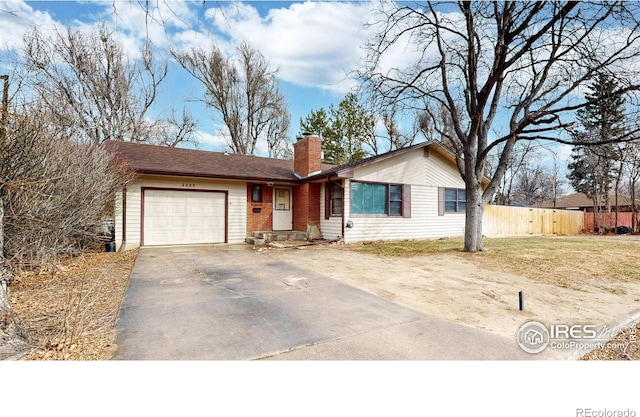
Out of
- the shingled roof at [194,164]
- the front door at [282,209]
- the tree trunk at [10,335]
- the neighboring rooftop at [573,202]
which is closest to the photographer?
the tree trunk at [10,335]

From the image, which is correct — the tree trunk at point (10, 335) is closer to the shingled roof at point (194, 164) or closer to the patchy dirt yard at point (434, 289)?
the patchy dirt yard at point (434, 289)

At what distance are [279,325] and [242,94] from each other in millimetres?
22260

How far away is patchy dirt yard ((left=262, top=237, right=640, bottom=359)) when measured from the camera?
3.77m

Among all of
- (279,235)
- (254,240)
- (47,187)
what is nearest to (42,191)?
(47,187)

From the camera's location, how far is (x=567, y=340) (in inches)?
120

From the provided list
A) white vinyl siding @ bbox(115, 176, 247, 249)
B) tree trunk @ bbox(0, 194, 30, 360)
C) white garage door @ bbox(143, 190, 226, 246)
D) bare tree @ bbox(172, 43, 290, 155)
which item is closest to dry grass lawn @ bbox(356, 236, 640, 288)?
white vinyl siding @ bbox(115, 176, 247, 249)

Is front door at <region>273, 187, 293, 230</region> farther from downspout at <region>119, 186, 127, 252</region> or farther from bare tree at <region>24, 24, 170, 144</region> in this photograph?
bare tree at <region>24, 24, 170, 144</region>

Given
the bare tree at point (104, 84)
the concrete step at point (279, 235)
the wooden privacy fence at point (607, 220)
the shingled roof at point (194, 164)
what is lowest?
the concrete step at point (279, 235)

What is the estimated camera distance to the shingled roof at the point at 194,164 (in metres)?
10.2

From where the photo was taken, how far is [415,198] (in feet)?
43.7

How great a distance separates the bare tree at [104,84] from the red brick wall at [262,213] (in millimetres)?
8096

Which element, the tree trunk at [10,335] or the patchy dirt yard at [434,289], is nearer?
the tree trunk at [10,335]

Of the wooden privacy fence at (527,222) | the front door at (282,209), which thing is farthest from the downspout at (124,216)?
the wooden privacy fence at (527,222)
